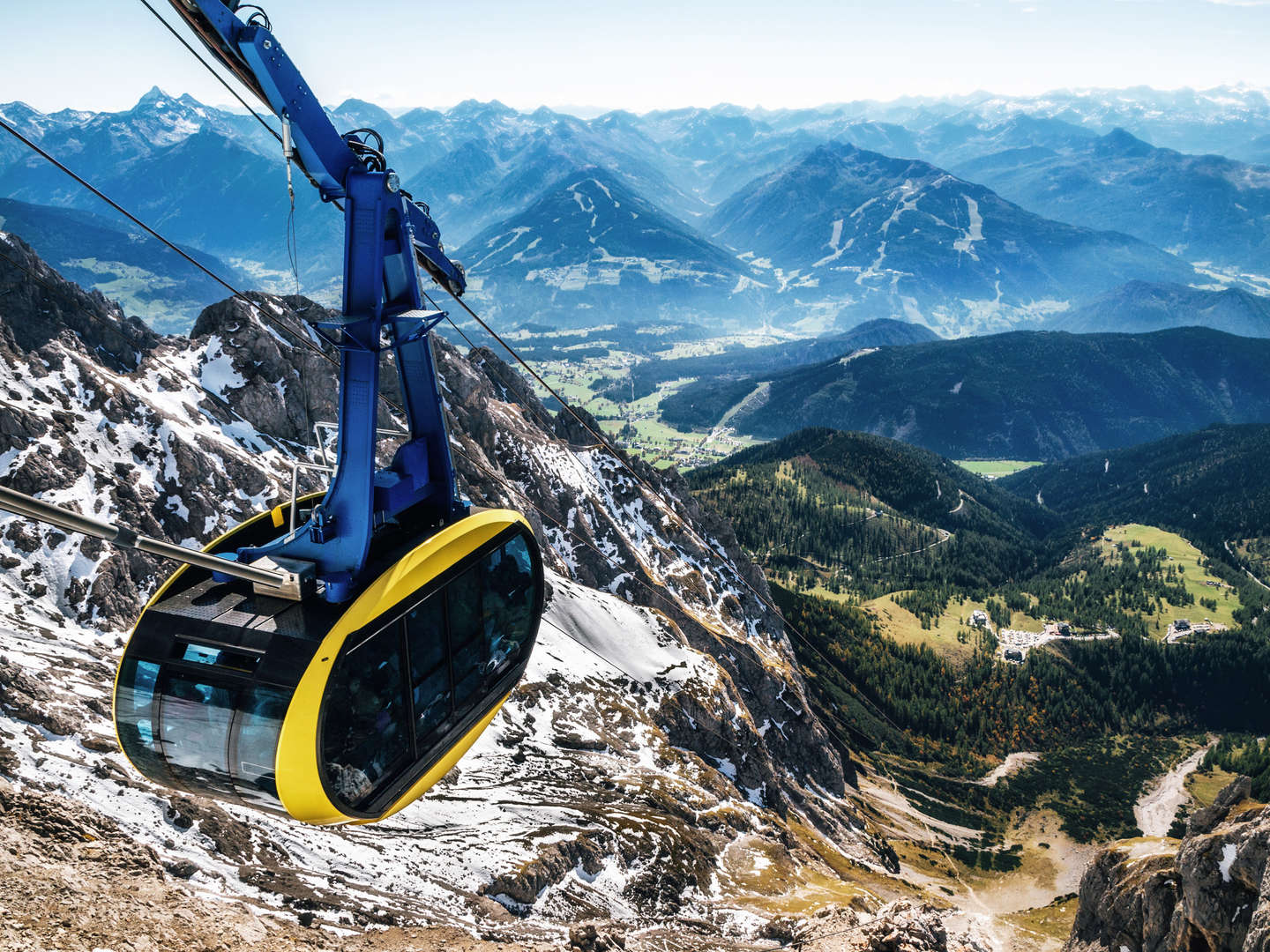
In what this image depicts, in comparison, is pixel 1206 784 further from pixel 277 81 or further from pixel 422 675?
pixel 277 81

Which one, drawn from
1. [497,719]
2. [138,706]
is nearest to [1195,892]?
[138,706]

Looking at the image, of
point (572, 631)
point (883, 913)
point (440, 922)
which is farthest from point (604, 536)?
point (440, 922)

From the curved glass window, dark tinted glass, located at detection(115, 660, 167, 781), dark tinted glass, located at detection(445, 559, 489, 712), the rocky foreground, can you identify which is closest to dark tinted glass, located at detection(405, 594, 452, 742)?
the curved glass window

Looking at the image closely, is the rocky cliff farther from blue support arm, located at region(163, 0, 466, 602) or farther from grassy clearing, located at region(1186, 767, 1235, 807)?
grassy clearing, located at region(1186, 767, 1235, 807)

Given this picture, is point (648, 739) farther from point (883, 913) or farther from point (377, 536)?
point (377, 536)

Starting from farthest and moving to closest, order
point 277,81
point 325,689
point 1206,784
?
point 1206,784, point 277,81, point 325,689
